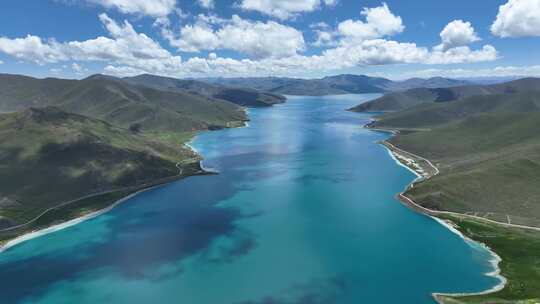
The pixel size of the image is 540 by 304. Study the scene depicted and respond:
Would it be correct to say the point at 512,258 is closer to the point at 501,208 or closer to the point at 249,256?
the point at 501,208

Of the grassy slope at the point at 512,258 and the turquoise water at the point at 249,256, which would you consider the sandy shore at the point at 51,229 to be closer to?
the turquoise water at the point at 249,256

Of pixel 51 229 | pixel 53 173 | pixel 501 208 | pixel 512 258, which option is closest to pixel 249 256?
pixel 512 258

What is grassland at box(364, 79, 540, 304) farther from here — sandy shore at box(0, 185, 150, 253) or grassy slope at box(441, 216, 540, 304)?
sandy shore at box(0, 185, 150, 253)

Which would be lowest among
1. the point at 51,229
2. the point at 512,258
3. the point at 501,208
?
the point at 512,258

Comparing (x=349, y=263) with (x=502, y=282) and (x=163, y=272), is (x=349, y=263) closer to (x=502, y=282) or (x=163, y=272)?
(x=502, y=282)

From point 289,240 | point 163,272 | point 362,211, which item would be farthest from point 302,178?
point 163,272

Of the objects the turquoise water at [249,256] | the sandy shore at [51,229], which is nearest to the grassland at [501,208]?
the turquoise water at [249,256]

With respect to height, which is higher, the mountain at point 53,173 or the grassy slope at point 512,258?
the mountain at point 53,173
